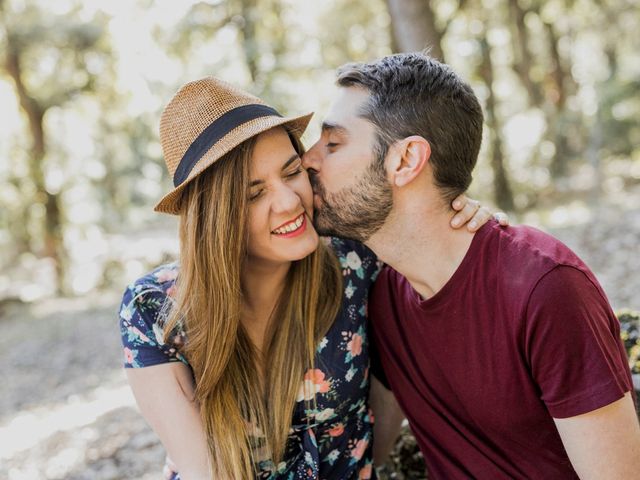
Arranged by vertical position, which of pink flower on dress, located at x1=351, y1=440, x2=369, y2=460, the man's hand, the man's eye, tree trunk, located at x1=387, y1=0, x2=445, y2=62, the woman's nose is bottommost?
pink flower on dress, located at x1=351, y1=440, x2=369, y2=460

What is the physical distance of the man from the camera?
69.0 inches

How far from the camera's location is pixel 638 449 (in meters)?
1.76

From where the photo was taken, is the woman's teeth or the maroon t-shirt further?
the woman's teeth

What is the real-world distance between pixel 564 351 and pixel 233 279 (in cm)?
118

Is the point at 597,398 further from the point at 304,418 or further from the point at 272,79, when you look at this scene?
the point at 272,79

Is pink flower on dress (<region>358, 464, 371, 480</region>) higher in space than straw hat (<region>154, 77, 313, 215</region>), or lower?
lower

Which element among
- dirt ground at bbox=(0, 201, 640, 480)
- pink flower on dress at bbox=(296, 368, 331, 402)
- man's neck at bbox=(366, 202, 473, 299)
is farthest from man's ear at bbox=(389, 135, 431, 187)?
dirt ground at bbox=(0, 201, 640, 480)

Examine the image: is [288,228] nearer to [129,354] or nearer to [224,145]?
[224,145]

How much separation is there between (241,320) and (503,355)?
1061 mm

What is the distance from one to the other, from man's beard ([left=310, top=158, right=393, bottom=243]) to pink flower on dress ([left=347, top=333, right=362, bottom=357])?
0.43m

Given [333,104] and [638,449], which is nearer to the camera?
[638,449]

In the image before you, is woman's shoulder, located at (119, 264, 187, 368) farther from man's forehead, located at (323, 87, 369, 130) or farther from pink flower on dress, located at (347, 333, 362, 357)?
man's forehead, located at (323, 87, 369, 130)

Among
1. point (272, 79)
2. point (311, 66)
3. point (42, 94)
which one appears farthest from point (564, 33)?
point (42, 94)

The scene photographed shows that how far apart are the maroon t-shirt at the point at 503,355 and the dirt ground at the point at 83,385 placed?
2359mm
